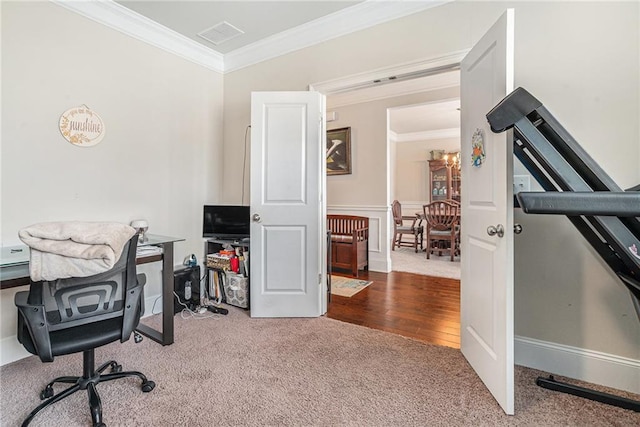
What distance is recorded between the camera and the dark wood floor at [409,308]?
8.25ft

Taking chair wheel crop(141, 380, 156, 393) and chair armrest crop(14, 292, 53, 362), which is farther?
chair wheel crop(141, 380, 156, 393)

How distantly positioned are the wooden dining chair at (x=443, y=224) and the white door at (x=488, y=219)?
11.1 ft

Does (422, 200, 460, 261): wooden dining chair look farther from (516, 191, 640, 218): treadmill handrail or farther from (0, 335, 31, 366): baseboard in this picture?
(0, 335, 31, 366): baseboard

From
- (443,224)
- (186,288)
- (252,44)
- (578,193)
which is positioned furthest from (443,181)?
(578,193)

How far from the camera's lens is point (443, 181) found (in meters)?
7.27

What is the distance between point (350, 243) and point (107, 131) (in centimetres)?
301

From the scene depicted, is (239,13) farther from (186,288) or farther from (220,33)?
(186,288)

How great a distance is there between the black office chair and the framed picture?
12.4 ft

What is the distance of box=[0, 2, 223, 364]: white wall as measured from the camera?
6.93 ft

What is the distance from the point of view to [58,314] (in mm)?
1466

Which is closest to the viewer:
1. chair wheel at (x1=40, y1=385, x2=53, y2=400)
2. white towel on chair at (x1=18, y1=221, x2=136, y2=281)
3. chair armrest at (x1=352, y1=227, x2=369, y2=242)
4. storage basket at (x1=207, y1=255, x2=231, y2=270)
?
white towel on chair at (x1=18, y1=221, x2=136, y2=281)

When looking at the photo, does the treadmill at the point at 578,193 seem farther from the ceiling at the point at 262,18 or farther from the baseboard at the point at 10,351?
the baseboard at the point at 10,351

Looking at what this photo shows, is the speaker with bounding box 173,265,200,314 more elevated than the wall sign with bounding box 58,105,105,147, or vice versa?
the wall sign with bounding box 58,105,105,147

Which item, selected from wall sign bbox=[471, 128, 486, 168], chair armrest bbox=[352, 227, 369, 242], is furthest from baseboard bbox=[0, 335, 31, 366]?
chair armrest bbox=[352, 227, 369, 242]
